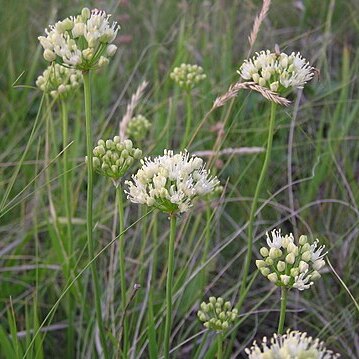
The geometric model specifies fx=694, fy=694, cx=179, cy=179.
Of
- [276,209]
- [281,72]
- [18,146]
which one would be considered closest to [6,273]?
[18,146]

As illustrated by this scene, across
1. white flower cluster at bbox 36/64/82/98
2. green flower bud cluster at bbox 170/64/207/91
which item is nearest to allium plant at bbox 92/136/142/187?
white flower cluster at bbox 36/64/82/98

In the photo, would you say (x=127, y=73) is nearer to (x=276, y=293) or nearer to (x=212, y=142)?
(x=212, y=142)

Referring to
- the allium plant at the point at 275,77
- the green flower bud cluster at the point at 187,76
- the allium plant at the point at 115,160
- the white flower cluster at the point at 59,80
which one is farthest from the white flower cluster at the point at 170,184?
the green flower bud cluster at the point at 187,76

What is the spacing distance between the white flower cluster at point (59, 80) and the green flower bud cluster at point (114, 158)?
0.50 m

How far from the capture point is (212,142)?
9.71 ft

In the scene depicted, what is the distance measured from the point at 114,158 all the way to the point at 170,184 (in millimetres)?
197

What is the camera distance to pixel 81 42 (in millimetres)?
1630

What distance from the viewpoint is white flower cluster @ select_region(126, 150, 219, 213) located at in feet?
4.90

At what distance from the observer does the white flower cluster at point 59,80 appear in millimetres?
2158

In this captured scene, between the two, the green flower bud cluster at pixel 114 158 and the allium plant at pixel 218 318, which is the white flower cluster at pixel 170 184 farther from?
the allium plant at pixel 218 318

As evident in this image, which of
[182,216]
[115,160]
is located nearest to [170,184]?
[115,160]

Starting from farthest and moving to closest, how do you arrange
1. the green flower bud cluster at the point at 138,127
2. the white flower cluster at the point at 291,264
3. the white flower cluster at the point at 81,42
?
1. the green flower bud cluster at the point at 138,127
2. the white flower cluster at the point at 81,42
3. the white flower cluster at the point at 291,264

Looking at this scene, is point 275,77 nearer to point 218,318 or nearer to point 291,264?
point 291,264

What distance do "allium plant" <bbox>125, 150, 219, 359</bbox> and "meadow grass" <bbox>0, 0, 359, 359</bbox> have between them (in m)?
0.20
